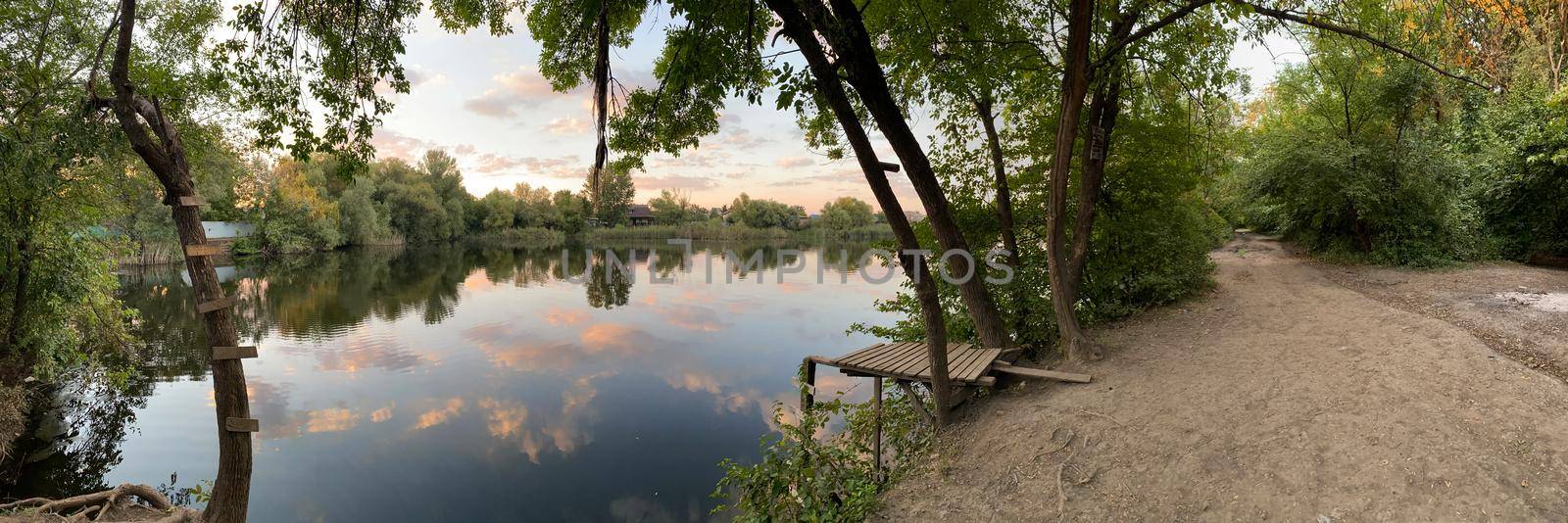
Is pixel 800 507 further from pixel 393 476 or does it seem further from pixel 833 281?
pixel 833 281

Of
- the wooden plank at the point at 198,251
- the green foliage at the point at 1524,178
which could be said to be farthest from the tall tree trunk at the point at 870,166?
the green foliage at the point at 1524,178

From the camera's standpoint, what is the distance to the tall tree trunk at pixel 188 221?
14.3 ft

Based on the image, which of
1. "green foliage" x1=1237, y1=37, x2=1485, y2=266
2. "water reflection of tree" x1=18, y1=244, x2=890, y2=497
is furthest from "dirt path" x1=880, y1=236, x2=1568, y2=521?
"water reflection of tree" x1=18, y1=244, x2=890, y2=497

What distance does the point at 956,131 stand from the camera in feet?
29.3

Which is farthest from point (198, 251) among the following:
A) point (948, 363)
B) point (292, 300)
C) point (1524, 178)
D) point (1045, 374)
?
point (292, 300)

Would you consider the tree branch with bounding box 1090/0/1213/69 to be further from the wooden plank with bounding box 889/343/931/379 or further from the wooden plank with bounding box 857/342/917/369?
the wooden plank with bounding box 857/342/917/369

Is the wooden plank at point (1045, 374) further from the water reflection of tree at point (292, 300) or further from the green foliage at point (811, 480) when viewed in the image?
the water reflection of tree at point (292, 300)

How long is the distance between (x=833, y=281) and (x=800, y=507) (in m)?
22.3

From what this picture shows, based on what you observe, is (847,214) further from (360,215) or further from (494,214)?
(360,215)

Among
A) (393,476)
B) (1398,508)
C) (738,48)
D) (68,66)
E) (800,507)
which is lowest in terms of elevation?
(393,476)

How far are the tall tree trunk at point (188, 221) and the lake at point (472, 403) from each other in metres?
2.62

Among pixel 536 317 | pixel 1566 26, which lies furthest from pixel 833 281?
pixel 1566 26

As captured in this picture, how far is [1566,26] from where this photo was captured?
5793mm

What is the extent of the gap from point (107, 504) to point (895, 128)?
8.48 metres
